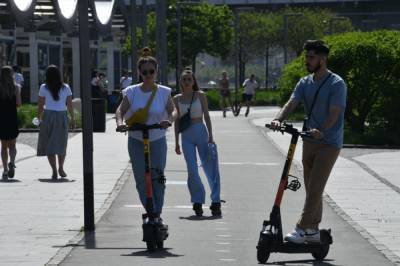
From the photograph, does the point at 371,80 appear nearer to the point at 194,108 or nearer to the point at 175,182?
the point at 175,182

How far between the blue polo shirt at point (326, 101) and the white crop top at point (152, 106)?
59.6 inches

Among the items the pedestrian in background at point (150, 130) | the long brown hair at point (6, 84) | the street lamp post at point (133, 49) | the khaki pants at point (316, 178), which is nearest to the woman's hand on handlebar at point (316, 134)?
the khaki pants at point (316, 178)

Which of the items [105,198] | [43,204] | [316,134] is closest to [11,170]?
[105,198]

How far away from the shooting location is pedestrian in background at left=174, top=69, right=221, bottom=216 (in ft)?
45.5

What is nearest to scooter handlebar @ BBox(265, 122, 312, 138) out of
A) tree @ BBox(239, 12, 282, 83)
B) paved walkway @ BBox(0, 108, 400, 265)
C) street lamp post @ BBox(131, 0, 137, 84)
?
paved walkway @ BBox(0, 108, 400, 265)

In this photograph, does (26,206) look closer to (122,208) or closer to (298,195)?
(122,208)

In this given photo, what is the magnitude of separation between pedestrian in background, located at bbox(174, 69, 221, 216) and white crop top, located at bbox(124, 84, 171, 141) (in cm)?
238

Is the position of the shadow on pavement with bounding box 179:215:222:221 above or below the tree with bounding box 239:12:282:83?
above

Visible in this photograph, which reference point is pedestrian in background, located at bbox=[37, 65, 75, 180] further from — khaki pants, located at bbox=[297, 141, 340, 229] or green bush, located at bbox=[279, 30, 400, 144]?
green bush, located at bbox=[279, 30, 400, 144]

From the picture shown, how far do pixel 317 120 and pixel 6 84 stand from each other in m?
8.78

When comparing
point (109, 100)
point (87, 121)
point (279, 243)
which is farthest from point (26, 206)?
point (109, 100)

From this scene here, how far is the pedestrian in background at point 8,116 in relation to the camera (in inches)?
716

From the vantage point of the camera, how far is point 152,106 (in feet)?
37.2

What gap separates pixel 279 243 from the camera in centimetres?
1003
